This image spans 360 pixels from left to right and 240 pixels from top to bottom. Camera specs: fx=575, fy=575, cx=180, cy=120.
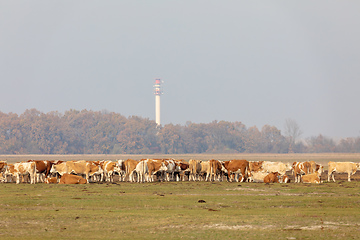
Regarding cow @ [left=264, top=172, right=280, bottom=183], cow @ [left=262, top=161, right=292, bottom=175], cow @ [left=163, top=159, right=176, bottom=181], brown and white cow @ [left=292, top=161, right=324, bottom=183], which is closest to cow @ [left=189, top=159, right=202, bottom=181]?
cow @ [left=163, top=159, right=176, bottom=181]

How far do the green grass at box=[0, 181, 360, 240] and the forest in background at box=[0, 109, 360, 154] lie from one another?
140m

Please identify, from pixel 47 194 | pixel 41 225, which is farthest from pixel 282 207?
pixel 47 194

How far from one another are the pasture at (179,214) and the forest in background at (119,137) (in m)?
140

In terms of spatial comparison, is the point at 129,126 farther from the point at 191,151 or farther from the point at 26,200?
the point at 26,200

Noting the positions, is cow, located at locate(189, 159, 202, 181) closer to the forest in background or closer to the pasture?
the pasture

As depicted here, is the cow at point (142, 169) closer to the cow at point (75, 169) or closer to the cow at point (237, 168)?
the cow at point (75, 169)

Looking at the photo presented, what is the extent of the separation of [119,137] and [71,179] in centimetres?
13645

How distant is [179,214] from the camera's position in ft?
72.1

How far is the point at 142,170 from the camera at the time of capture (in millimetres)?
43531

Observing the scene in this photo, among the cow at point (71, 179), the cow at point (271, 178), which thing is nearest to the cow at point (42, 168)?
the cow at point (71, 179)

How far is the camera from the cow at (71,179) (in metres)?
39.3

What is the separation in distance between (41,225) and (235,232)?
651cm

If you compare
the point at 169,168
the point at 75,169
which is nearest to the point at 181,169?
the point at 169,168

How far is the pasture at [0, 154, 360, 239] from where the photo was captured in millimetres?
17484
